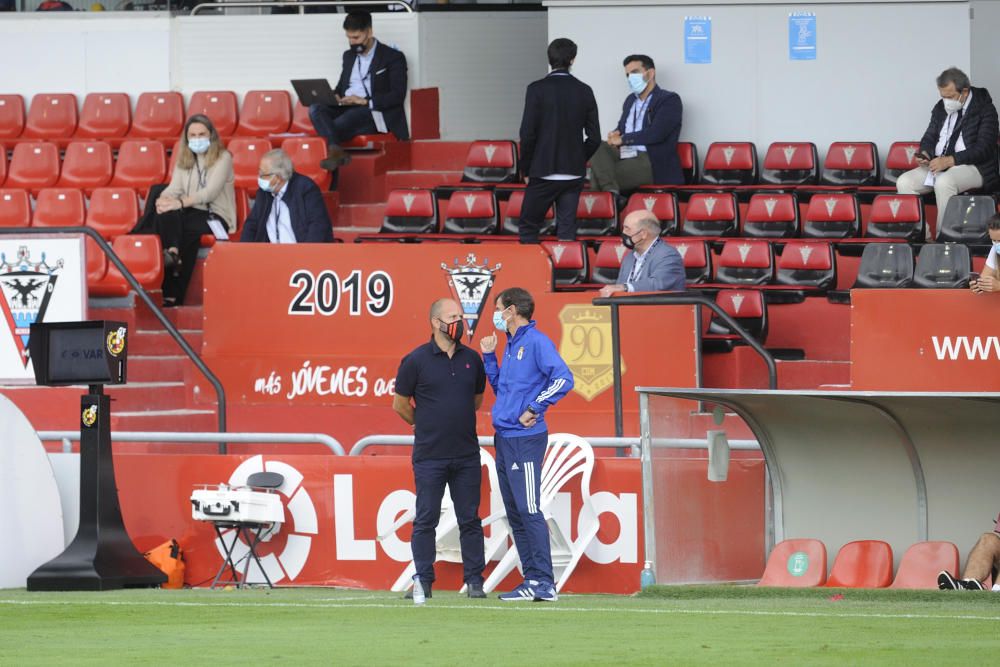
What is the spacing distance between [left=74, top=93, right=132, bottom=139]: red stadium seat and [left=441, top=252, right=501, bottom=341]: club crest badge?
728cm

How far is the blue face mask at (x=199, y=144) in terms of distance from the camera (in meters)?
16.5

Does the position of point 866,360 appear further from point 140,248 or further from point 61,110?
point 61,110

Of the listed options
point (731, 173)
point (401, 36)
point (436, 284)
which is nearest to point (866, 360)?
point (436, 284)

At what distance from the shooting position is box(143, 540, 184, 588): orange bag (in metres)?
12.6

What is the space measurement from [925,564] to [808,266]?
473 cm

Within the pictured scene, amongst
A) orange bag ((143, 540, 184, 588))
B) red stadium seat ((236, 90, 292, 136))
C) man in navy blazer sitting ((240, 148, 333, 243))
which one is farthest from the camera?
red stadium seat ((236, 90, 292, 136))

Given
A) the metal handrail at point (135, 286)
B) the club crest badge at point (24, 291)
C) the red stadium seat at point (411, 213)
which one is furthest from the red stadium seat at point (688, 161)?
the club crest badge at point (24, 291)

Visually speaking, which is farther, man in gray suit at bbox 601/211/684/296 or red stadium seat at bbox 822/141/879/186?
red stadium seat at bbox 822/141/879/186

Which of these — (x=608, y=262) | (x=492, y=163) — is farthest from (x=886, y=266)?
(x=492, y=163)

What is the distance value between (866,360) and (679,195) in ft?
14.1

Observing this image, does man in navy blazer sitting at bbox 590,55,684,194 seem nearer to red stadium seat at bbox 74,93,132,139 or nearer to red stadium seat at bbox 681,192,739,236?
red stadium seat at bbox 681,192,739,236

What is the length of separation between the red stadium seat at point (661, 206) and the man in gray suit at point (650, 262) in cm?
289

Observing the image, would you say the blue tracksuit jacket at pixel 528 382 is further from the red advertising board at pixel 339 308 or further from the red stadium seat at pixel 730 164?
the red stadium seat at pixel 730 164

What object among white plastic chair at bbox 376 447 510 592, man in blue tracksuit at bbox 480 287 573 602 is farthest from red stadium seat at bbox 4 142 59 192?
man in blue tracksuit at bbox 480 287 573 602
